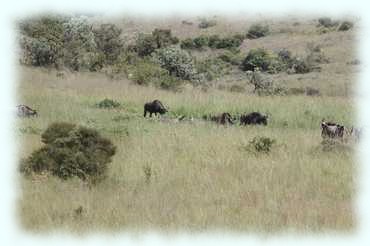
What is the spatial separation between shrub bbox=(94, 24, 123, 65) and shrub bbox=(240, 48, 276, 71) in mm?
6861

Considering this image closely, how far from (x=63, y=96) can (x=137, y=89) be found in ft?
11.5

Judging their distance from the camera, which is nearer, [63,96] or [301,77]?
[63,96]

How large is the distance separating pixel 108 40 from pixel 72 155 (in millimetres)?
24773

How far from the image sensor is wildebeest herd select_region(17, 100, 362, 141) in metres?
11.5

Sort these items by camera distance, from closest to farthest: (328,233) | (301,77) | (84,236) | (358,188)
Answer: (84,236) → (328,233) → (358,188) → (301,77)

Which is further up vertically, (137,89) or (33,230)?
(33,230)

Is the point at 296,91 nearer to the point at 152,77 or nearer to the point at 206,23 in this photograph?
the point at 152,77

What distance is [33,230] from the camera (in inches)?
220

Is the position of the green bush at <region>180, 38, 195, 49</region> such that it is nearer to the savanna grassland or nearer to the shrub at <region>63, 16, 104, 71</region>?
the shrub at <region>63, 16, 104, 71</region>

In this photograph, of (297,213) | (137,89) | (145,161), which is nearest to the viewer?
(297,213)

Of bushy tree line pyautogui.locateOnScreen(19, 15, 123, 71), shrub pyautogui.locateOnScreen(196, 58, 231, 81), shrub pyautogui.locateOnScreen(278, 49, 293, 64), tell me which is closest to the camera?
bushy tree line pyautogui.locateOnScreen(19, 15, 123, 71)

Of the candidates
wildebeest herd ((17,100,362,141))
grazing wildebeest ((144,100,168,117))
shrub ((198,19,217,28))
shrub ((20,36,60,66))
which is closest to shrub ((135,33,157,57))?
shrub ((20,36,60,66))

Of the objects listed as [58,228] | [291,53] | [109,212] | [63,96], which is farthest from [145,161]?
[291,53]

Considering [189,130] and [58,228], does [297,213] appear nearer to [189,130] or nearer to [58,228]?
[58,228]
